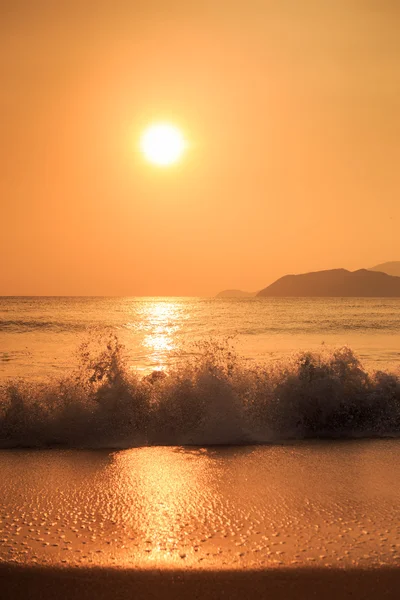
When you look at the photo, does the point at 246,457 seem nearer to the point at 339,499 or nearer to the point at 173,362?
the point at 339,499

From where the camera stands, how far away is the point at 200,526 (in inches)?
168

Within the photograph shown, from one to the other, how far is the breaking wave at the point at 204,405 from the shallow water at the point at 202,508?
0.79 m

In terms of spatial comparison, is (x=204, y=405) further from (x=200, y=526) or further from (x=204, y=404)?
(x=200, y=526)

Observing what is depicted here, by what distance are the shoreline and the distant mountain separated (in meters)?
141

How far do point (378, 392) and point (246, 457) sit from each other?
3.33 metres

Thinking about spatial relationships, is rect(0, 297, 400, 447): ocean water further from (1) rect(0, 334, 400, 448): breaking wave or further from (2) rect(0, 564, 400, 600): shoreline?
(2) rect(0, 564, 400, 600): shoreline

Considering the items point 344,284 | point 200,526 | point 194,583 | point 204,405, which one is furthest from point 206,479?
point 344,284

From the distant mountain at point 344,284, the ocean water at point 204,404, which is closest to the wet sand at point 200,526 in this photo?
the ocean water at point 204,404

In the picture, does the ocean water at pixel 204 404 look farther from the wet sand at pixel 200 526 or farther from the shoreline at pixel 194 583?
the shoreline at pixel 194 583

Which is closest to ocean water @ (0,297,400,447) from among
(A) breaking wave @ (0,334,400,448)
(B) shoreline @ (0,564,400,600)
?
(A) breaking wave @ (0,334,400,448)

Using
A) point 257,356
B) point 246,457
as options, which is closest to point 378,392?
point 246,457

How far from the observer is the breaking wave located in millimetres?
7738

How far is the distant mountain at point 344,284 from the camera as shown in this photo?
142 meters

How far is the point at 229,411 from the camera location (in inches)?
318
